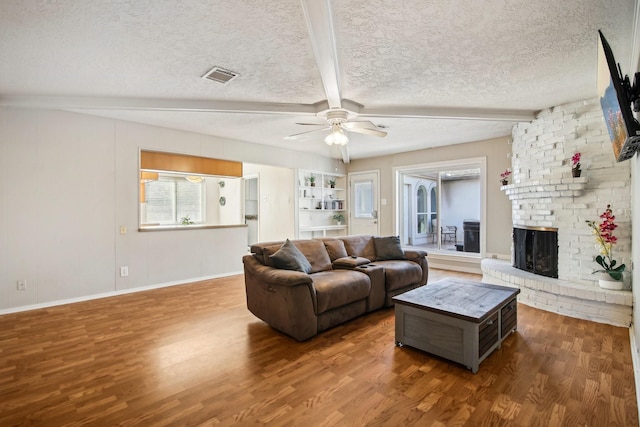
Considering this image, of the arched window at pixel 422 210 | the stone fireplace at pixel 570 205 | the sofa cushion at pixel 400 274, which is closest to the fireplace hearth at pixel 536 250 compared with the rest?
the stone fireplace at pixel 570 205

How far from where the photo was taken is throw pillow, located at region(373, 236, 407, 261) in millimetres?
4250

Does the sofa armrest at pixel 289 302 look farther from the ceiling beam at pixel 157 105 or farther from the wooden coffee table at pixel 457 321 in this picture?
the ceiling beam at pixel 157 105

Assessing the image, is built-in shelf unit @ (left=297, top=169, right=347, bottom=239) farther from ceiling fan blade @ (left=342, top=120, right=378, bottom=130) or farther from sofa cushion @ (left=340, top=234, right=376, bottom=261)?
ceiling fan blade @ (left=342, top=120, right=378, bottom=130)

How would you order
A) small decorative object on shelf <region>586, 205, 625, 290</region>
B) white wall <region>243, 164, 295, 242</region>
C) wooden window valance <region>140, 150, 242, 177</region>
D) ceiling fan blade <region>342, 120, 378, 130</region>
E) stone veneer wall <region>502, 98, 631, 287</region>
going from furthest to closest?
white wall <region>243, 164, 295, 242</region>
wooden window valance <region>140, 150, 242, 177</region>
ceiling fan blade <region>342, 120, 378, 130</region>
stone veneer wall <region>502, 98, 631, 287</region>
small decorative object on shelf <region>586, 205, 625, 290</region>

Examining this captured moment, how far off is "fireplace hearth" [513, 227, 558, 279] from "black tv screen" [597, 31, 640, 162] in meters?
2.32

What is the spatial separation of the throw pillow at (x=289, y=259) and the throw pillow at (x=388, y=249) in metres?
1.36

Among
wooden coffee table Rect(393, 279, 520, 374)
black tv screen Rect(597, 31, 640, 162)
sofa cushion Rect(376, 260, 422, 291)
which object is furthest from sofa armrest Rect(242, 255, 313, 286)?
black tv screen Rect(597, 31, 640, 162)

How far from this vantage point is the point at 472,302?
2.54 metres

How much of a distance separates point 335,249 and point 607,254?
301 cm

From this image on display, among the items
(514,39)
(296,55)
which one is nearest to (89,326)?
(296,55)

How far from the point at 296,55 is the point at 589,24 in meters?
2.12

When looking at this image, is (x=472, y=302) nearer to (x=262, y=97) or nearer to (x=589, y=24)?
(x=589, y=24)

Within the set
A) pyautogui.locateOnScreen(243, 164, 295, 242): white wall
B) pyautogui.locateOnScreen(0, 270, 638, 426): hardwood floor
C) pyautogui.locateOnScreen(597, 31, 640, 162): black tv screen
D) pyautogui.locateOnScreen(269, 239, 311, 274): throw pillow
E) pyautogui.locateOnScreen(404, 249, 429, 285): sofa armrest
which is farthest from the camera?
pyautogui.locateOnScreen(243, 164, 295, 242): white wall

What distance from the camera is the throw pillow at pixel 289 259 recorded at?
311 centimetres
